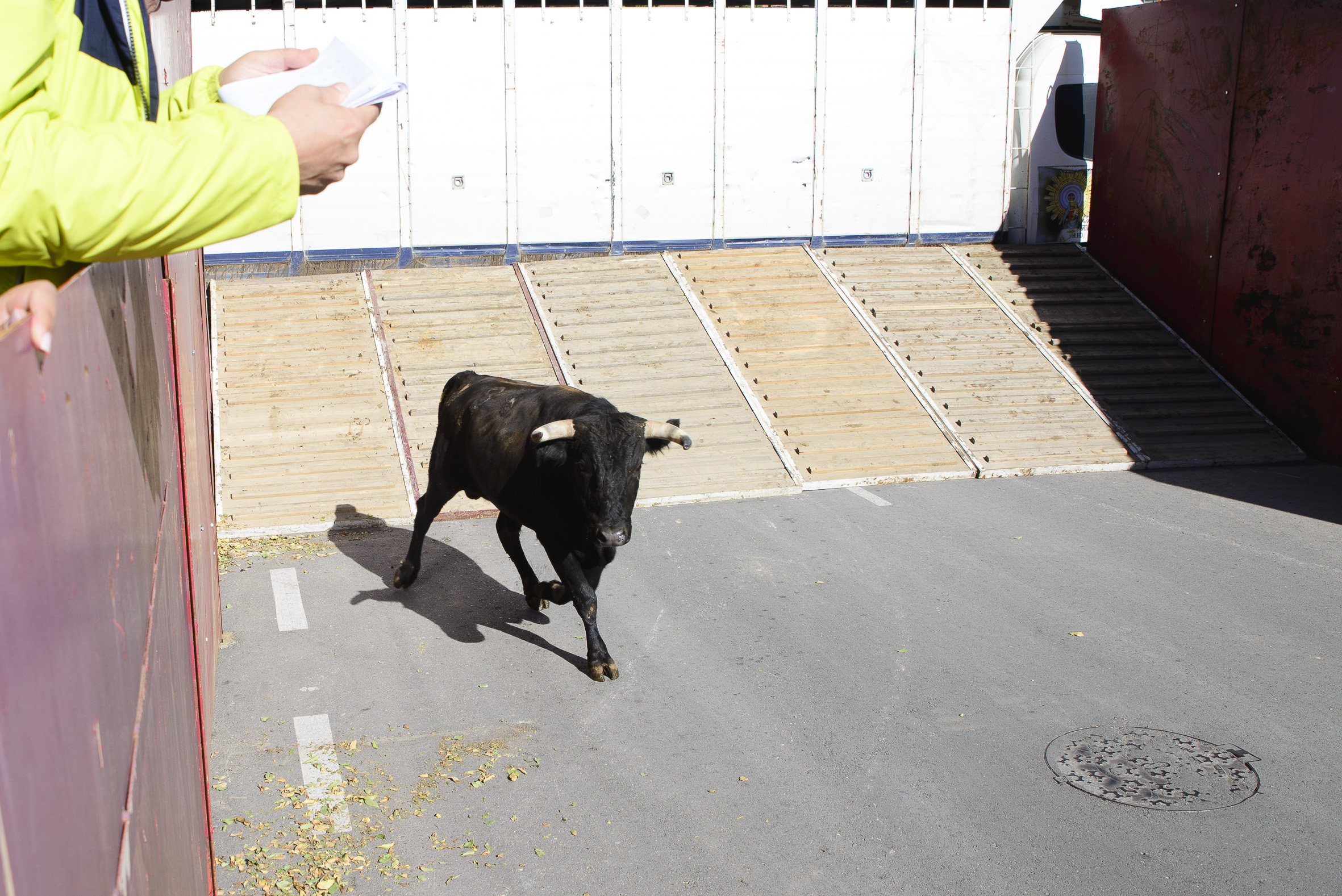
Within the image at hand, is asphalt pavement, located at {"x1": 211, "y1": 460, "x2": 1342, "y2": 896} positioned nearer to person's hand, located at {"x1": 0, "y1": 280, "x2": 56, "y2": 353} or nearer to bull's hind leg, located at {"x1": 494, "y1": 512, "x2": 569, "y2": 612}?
bull's hind leg, located at {"x1": 494, "y1": 512, "x2": 569, "y2": 612}

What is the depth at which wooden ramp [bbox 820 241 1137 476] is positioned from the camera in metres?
12.6

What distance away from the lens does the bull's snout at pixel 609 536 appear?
21.9 feet

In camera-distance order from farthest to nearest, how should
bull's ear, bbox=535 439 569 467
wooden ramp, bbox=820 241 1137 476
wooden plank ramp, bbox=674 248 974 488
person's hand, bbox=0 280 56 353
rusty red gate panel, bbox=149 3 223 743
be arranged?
wooden ramp, bbox=820 241 1137 476
wooden plank ramp, bbox=674 248 974 488
bull's ear, bbox=535 439 569 467
rusty red gate panel, bbox=149 3 223 743
person's hand, bbox=0 280 56 353

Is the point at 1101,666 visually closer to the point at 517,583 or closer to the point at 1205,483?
the point at 517,583

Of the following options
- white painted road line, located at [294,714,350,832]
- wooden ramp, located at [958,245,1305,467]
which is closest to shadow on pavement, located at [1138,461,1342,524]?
wooden ramp, located at [958,245,1305,467]

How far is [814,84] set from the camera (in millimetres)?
17422

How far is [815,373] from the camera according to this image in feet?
44.9

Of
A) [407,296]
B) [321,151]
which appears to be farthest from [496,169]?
[321,151]

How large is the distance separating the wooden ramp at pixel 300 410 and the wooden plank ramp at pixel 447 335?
30cm

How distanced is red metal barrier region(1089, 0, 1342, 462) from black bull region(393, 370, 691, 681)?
9753 millimetres

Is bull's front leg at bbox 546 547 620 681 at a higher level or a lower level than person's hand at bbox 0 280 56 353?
lower

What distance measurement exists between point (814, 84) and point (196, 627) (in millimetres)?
15135

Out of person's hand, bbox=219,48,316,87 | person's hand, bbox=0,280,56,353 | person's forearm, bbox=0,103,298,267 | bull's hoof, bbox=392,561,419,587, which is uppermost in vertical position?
person's hand, bbox=219,48,316,87

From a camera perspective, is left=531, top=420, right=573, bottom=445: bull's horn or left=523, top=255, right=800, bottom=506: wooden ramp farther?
left=523, top=255, right=800, bottom=506: wooden ramp
